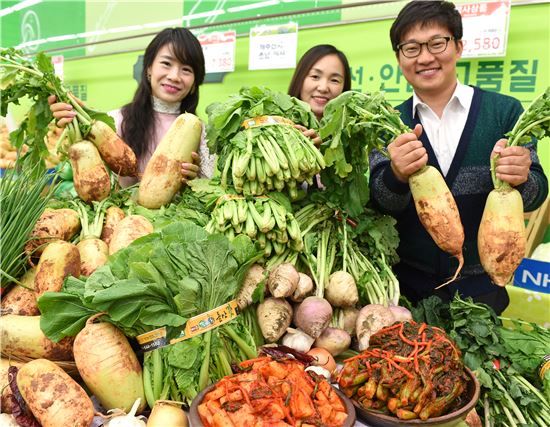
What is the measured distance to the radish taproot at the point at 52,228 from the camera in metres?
1.85

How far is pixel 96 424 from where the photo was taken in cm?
137

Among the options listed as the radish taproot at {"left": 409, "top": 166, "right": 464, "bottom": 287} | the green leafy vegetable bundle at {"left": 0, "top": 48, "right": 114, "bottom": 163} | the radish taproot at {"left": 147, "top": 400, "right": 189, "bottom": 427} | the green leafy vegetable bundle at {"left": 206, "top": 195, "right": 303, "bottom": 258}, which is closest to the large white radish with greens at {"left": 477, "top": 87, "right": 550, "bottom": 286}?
the radish taproot at {"left": 409, "top": 166, "right": 464, "bottom": 287}

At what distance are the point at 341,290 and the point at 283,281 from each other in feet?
0.86

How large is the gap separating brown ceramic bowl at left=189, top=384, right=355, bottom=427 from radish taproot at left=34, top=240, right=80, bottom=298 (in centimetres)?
70

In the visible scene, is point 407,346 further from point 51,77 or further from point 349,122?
point 51,77

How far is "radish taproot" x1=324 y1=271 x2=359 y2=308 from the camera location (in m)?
1.80

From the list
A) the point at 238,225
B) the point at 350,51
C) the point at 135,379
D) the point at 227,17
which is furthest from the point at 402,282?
A: the point at 227,17

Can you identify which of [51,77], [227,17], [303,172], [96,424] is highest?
[227,17]

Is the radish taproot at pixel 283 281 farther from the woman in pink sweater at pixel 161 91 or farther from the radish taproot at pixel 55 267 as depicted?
the woman in pink sweater at pixel 161 91

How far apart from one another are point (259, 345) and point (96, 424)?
0.64 meters

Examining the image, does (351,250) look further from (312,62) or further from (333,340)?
(312,62)

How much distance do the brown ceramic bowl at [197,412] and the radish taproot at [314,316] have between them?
296 mm

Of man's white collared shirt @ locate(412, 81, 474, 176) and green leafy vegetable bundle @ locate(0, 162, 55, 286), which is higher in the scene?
man's white collared shirt @ locate(412, 81, 474, 176)

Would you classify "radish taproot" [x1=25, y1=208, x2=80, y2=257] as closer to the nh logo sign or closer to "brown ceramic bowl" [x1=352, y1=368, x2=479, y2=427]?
"brown ceramic bowl" [x1=352, y1=368, x2=479, y2=427]
